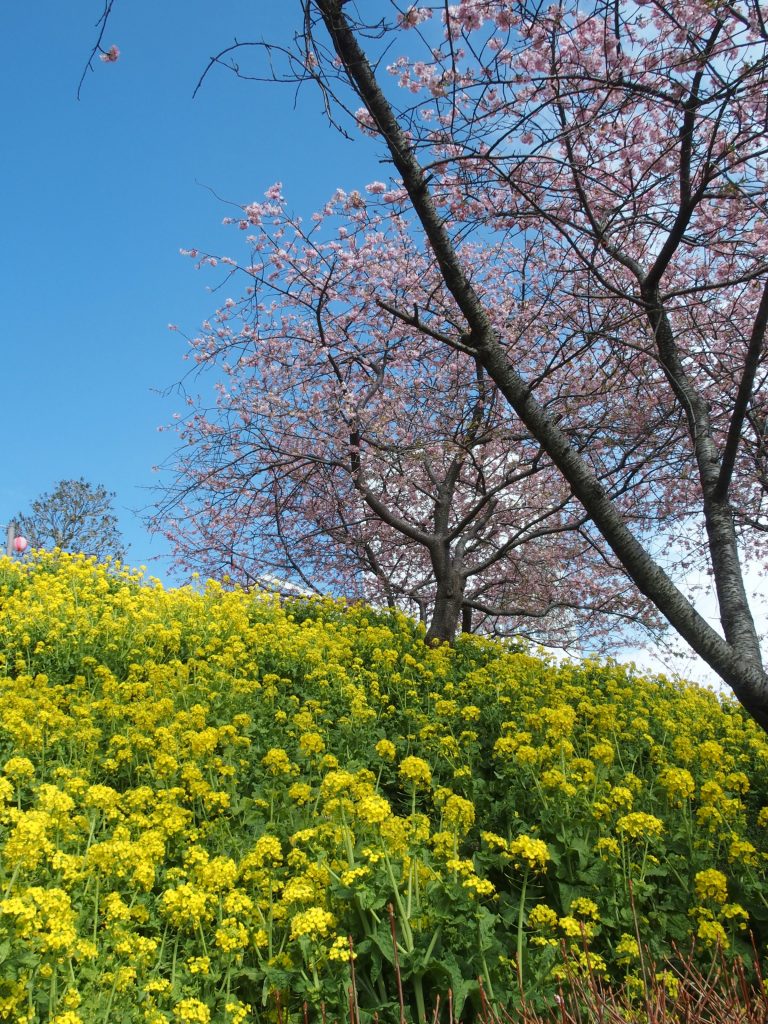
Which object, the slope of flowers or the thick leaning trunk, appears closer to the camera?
the slope of flowers

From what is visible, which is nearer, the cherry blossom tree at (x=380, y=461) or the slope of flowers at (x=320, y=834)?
the slope of flowers at (x=320, y=834)

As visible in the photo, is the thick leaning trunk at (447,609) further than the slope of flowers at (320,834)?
Yes

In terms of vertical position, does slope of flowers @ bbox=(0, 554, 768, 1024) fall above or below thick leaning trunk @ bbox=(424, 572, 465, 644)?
below

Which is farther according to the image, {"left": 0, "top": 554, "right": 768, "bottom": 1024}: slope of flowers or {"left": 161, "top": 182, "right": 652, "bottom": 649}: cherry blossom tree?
A: {"left": 161, "top": 182, "right": 652, "bottom": 649}: cherry blossom tree

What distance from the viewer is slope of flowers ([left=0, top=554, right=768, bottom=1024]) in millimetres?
3725

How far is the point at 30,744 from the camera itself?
20.0 feet

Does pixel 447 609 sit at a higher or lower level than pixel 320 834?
higher

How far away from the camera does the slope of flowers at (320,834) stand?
3.72 m

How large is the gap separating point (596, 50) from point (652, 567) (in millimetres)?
5160

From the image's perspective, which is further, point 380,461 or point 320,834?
point 380,461

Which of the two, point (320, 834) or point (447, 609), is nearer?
point (320, 834)

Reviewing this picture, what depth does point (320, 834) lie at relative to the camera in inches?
181

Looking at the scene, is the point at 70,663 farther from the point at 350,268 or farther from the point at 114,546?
the point at 114,546

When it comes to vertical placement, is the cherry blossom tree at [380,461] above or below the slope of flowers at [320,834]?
above
